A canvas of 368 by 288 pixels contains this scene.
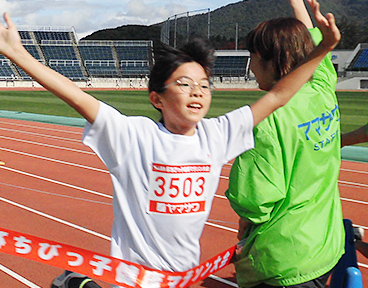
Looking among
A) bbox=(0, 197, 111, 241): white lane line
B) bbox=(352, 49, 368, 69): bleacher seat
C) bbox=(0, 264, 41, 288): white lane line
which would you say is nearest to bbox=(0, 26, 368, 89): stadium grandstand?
bbox=(352, 49, 368, 69): bleacher seat

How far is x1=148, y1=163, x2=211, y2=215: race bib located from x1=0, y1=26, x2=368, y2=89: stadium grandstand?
46.1 meters

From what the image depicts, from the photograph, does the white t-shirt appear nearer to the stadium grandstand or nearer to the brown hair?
the brown hair

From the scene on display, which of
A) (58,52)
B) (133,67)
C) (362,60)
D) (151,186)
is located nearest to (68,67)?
(58,52)

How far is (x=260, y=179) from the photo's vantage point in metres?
1.65

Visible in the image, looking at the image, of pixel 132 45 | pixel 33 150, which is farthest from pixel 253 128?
pixel 132 45

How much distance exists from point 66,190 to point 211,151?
4925 millimetres

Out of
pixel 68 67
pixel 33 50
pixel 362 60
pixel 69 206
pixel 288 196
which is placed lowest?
pixel 68 67

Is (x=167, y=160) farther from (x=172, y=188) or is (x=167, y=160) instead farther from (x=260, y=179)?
(x=260, y=179)

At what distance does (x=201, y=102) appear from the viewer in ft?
5.34

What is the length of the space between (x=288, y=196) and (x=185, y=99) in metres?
0.49

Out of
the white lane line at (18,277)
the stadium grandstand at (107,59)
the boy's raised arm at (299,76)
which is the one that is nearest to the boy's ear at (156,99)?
the boy's raised arm at (299,76)

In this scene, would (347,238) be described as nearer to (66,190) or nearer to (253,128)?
(253,128)

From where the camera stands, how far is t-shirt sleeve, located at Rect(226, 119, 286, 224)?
5.39 ft

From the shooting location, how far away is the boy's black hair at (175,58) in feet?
5.48
